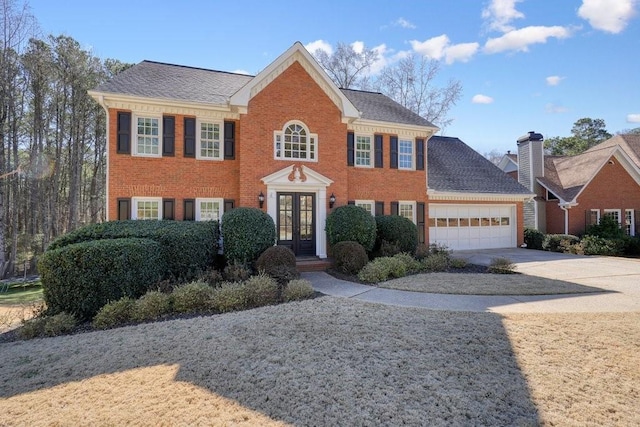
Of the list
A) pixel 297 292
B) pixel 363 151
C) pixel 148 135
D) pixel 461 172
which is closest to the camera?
pixel 297 292

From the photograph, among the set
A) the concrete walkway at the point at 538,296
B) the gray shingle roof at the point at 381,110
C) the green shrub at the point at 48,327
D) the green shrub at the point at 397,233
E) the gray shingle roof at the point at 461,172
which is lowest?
the green shrub at the point at 48,327

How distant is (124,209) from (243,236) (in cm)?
427

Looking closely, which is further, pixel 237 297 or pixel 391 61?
pixel 391 61

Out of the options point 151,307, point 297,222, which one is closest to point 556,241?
point 297,222

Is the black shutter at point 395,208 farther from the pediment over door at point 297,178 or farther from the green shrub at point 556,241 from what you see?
the green shrub at point 556,241

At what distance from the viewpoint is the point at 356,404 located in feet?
11.5

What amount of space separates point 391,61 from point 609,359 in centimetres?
2905

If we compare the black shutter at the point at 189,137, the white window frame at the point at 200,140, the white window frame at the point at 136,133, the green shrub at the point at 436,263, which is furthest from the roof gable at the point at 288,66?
the green shrub at the point at 436,263

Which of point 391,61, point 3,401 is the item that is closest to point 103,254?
point 3,401

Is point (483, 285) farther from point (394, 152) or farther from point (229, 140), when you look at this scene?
point (229, 140)

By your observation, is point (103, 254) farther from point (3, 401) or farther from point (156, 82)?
point (156, 82)

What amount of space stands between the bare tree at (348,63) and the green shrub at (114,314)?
2623cm

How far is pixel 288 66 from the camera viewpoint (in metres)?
12.6

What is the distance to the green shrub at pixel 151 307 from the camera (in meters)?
6.68
